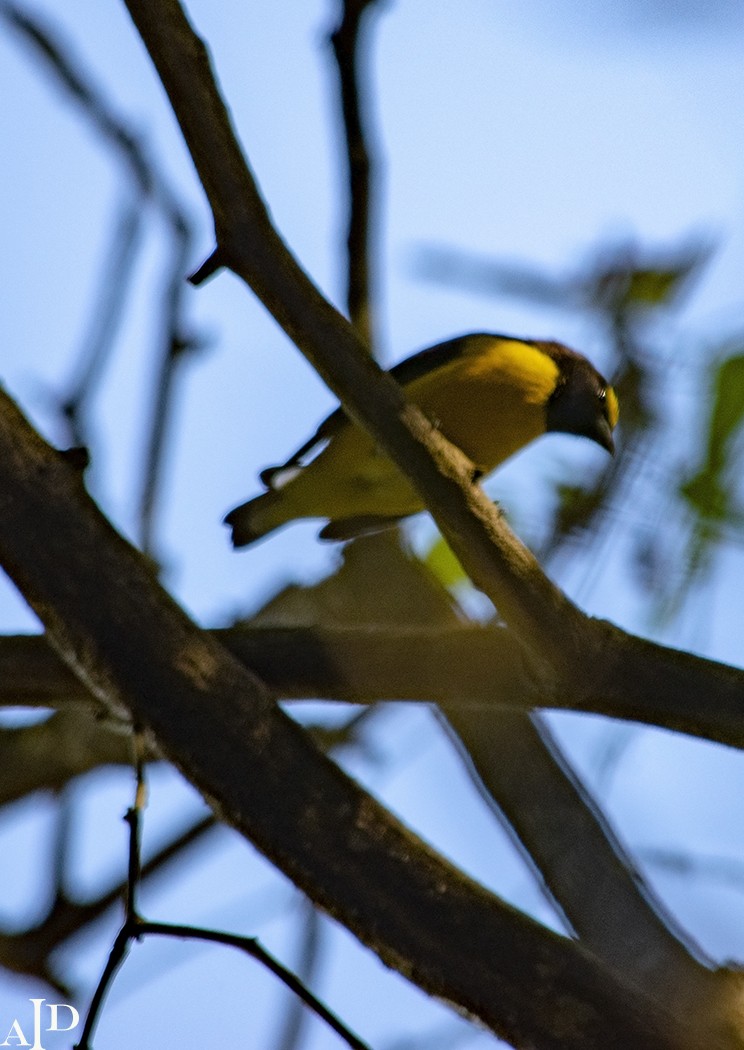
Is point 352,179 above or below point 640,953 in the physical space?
above

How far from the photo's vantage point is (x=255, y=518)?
15.0 feet

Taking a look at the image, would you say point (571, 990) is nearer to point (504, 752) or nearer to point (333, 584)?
point (504, 752)

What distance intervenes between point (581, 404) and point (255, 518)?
1.25 m

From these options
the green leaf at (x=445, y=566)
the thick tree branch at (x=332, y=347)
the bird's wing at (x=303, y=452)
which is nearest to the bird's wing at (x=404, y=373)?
the bird's wing at (x=303, y=452)

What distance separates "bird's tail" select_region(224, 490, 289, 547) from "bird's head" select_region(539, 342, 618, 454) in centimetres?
104

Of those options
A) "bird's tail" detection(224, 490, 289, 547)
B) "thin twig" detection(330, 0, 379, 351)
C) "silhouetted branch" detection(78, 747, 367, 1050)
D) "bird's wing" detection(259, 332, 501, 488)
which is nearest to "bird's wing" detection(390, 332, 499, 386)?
"bird's wing" detection(259, 332, 501, 488)

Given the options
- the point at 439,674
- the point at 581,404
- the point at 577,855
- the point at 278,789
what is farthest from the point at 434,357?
the point at 278,789

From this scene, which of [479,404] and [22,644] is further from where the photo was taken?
[479,404]

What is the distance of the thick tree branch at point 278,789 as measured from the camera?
1753 millimetres

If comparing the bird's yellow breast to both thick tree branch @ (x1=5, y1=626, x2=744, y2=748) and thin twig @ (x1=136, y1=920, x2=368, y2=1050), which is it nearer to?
thick tree branch @ (x1=5, y1=626, x2=744, y2=748)

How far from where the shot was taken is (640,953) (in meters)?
2.18

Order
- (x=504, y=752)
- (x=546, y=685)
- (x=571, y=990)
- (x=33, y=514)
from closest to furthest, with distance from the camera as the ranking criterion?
(x=571, y=990)
(x=33, y=514)
(x=546, y=685)
(x=504, y=752)

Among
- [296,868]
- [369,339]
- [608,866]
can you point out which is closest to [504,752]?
[608,866]

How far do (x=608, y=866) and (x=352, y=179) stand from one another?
206cm
